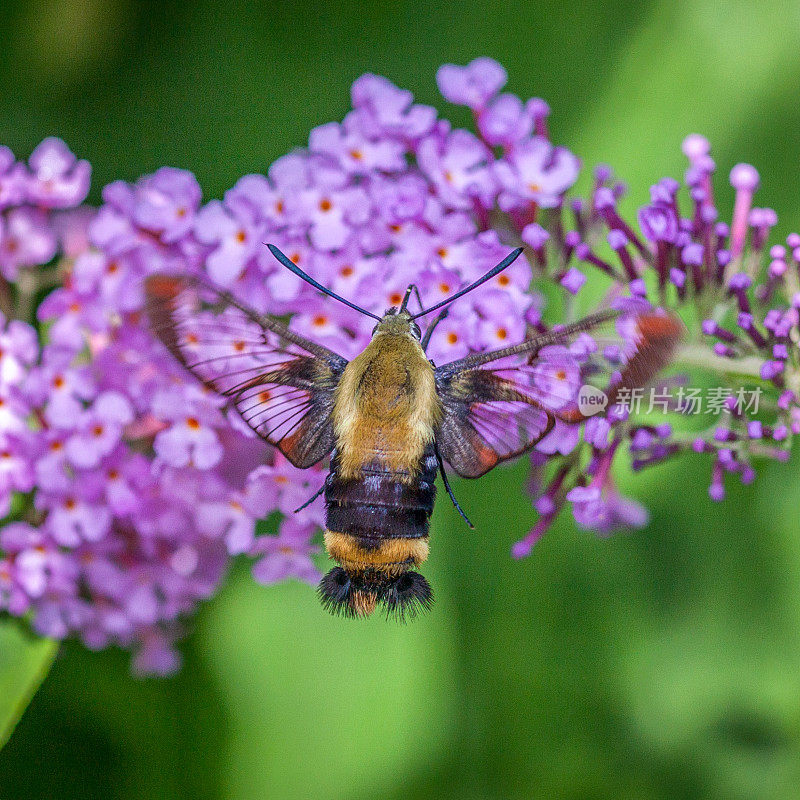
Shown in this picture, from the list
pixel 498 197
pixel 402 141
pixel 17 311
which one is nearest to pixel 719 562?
pixel 498 197

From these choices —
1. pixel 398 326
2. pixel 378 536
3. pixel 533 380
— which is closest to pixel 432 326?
pixel 398 326

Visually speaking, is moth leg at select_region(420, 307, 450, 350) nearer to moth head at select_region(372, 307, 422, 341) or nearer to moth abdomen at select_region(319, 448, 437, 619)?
moth head at select_region(372, 307, 422, 341)

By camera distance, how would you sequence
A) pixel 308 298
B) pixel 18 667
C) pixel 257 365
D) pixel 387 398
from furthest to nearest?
pixel 18 667
pixel 308 298
pixel 257 365
pixel 387 398

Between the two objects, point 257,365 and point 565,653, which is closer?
point 257,365

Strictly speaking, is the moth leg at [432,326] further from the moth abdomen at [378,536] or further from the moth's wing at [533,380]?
the moth abdomen at [378,536]

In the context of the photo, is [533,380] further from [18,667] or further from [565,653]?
[18,667]
